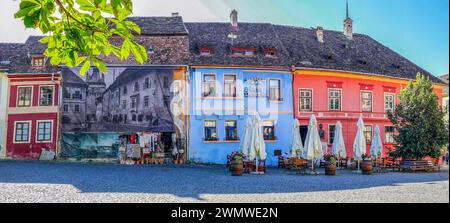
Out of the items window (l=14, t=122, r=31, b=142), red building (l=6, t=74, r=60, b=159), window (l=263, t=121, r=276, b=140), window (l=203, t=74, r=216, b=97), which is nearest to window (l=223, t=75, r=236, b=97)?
window (l=203, t=74, r=216, b=97)

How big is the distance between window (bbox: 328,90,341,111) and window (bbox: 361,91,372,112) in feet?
5.90

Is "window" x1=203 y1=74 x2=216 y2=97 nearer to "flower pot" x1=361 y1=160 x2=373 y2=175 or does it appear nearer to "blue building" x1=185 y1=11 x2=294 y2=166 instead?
"blue building" x1=185 y1=11 x2=294 y2=166

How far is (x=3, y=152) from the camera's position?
22469 mm

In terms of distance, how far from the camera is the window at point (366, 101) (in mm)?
25172

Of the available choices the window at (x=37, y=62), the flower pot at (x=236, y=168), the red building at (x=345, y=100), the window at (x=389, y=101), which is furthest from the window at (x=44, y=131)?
the window at (x=389, y=101)

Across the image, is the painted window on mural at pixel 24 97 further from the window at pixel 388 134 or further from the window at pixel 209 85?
the window at pixel 388 134

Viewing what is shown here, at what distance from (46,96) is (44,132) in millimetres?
2162

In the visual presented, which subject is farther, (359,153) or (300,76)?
(300,76)

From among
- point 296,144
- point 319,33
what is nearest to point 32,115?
point 296,144

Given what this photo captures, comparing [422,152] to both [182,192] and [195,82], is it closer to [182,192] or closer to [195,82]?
[195,82]

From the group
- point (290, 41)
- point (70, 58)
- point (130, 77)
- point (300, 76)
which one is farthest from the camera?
point (290, 41)

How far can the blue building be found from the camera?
72.6 feet

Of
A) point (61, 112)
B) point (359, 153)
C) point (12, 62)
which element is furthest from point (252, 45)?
point (12, 62)

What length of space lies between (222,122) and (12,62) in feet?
43.6
